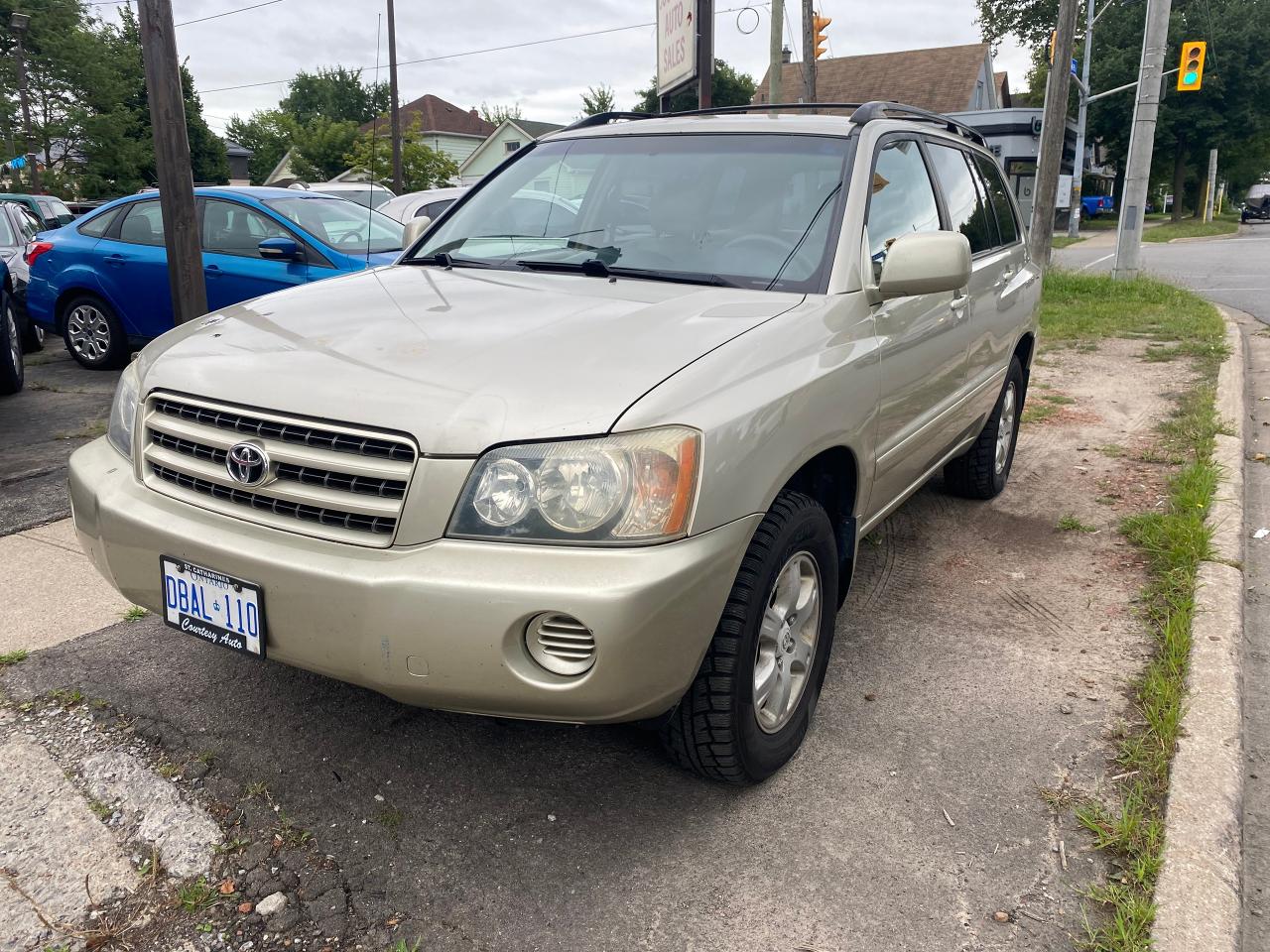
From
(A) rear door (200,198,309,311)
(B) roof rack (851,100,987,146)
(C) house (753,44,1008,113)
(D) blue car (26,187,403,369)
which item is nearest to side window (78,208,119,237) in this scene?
(D) blue car (26,187,403,369)

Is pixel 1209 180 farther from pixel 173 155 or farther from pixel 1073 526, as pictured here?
pixel 173 155

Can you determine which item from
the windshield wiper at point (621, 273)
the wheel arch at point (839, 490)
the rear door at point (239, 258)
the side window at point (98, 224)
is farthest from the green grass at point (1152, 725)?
the side window at point (98, 224)

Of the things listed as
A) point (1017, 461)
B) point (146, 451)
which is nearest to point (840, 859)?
point (146, 451)

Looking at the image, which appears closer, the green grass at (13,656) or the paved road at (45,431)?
the green grass at (13,656)

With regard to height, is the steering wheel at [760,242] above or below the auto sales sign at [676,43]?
below

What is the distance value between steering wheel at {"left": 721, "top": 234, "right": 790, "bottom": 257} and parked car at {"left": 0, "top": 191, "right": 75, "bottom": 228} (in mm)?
13877

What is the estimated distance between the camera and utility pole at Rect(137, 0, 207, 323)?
5.64 m

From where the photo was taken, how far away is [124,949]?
2.10m

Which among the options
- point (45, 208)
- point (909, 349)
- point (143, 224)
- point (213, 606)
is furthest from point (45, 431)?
point (45, 208)

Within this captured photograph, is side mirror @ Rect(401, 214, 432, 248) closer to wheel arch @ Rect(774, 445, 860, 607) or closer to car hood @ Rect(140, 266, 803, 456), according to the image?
car hood @ Rect(140, 266, 803, 456)

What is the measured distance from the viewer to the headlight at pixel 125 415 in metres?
2.71

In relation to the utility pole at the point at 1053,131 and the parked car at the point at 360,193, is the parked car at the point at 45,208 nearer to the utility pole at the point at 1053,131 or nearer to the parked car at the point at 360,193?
the parked car at the point at 360,193

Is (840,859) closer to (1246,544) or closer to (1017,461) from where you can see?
(1246,544)

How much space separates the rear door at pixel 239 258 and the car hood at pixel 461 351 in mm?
4817
